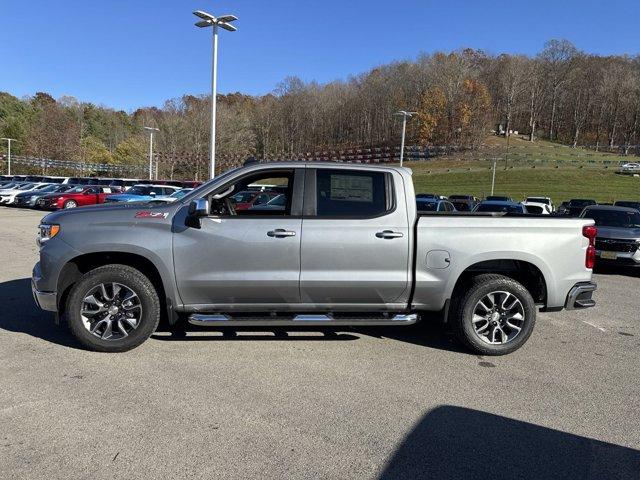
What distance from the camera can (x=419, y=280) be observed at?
4.95 m

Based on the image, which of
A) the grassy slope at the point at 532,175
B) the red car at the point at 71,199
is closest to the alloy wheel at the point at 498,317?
the red car at the point at 71,199

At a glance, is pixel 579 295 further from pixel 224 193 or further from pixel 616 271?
pixel 616 271

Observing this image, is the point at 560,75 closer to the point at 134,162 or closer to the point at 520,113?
the point at 520,113

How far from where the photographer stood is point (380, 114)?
345ft

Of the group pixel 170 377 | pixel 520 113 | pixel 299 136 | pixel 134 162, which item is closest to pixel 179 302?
pixel 170 377

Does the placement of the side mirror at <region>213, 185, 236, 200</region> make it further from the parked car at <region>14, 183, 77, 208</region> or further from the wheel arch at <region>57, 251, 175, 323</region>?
the parked car at <region>14, 183, 77, 208</region>

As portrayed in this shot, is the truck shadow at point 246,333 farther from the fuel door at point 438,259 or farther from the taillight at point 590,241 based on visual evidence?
the taillight at point 590,241

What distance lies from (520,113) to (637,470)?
118 m

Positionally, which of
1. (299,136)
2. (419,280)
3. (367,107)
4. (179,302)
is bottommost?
(179,302)

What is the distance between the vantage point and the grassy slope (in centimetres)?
5306

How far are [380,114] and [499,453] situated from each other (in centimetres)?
10615

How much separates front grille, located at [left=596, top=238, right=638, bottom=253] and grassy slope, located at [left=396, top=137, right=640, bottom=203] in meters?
41.6

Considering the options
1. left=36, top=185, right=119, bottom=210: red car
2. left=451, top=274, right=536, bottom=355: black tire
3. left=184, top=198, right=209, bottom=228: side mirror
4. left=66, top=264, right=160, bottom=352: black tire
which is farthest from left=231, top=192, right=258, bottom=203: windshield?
left=36, top=185, right=119, bottom=210: red car

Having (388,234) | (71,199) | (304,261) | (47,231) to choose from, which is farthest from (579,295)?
(71,199)
